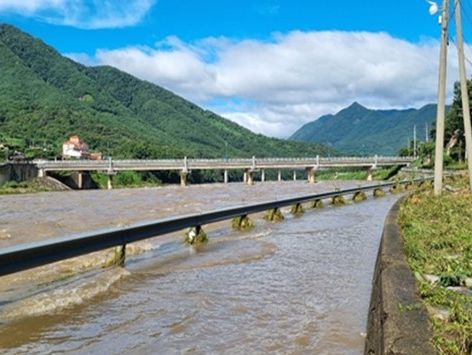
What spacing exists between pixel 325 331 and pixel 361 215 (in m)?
16.3

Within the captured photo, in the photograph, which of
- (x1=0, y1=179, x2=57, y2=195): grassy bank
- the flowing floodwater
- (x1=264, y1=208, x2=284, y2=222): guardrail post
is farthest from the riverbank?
the flowing floodwater

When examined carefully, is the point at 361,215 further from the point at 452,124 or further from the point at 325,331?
the point at 452,124

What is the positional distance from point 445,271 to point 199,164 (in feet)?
310

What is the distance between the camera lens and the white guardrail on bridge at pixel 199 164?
85.5 metres

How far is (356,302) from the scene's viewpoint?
6516mm

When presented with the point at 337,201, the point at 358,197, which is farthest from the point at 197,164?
the point at 337,201

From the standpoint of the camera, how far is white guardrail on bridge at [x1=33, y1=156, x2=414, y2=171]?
85.5m

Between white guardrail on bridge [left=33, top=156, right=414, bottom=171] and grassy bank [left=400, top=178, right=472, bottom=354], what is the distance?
79383mm

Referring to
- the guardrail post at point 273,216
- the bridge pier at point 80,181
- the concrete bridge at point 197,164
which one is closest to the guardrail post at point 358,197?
the guardrail post at point 273,216

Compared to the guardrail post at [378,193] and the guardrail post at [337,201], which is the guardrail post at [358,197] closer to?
the guardrail post at [378,193]

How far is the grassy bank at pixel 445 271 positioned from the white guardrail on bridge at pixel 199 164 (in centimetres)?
7938

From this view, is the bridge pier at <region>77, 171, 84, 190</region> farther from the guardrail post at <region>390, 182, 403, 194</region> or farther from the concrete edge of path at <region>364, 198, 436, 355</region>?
the concrete edge of path at <region>364, 198, 436, 355</region>

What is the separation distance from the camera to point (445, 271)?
19.4 ft

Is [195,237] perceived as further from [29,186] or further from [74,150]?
[74,150]
